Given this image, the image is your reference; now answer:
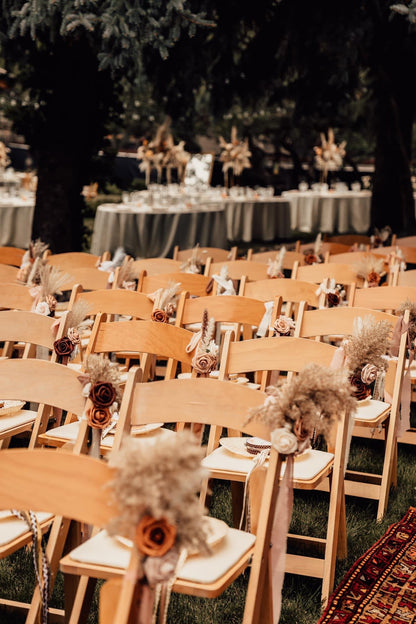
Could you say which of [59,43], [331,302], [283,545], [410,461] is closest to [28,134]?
[59,43]

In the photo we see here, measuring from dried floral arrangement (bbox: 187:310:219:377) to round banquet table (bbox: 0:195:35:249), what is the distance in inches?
390

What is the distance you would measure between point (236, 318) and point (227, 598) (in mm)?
1794

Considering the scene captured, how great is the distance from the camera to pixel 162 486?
5.24ft

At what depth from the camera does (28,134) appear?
921 cm

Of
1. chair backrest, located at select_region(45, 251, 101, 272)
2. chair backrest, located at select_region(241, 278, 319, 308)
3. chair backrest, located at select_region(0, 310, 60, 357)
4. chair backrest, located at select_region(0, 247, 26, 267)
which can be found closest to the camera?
chair backrest, located at select_region(0, 310, 60, 357)

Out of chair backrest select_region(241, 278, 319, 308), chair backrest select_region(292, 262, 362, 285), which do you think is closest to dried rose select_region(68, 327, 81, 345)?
chair backrest select_region(241, 278, 319, 308)

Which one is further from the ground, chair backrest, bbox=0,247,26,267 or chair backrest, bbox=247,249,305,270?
chair backrest, bbox=247,249,305,270

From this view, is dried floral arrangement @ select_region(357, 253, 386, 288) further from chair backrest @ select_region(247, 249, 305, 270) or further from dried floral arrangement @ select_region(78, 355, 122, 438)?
dried floral arrangement @ select_region(78, 355, 122, 438)

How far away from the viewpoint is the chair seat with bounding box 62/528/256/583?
223 centimetres

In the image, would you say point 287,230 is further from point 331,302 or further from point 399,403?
point 399,403

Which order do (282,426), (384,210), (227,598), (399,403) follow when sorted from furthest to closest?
(384,210), (399,403), (227,598), (282,426)

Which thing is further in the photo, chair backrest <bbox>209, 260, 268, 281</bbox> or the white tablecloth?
the white tablecloth

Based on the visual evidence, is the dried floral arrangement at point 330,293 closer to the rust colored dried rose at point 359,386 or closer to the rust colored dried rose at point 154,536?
the rust colored dried rose at point 359,386

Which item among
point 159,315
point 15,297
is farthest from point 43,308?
point 159,315
